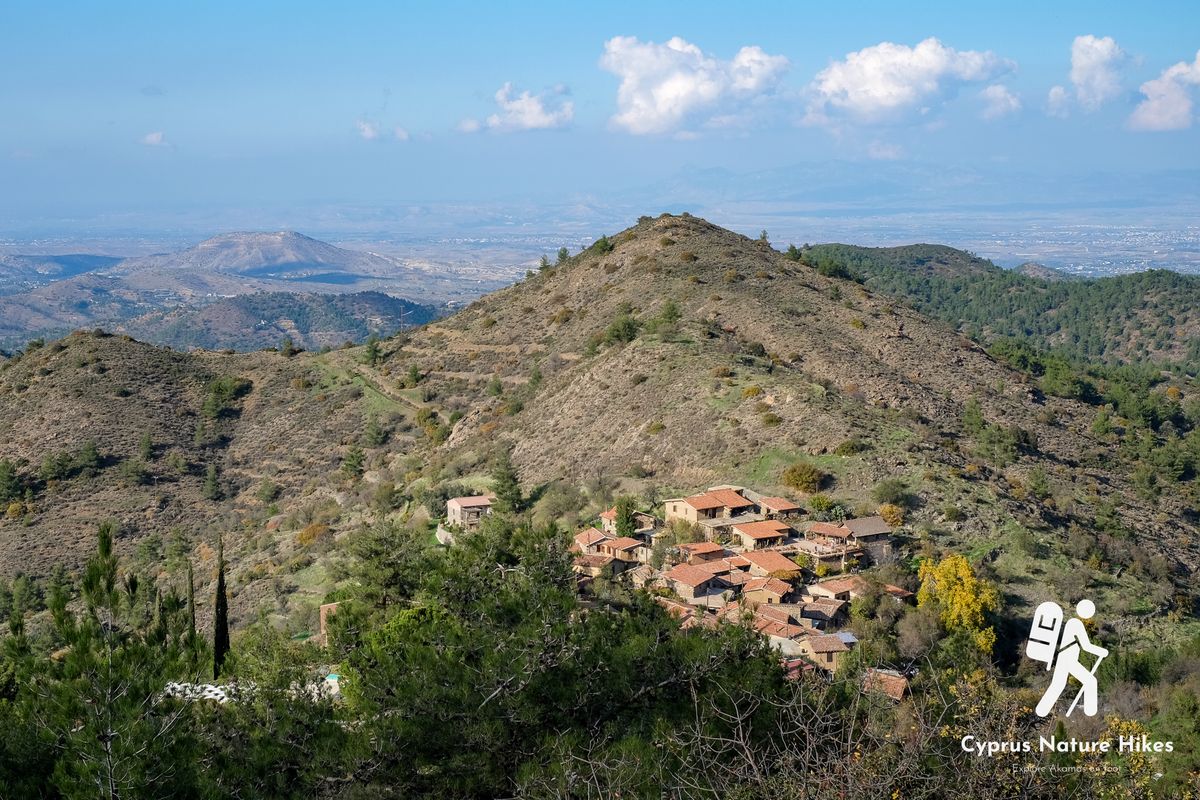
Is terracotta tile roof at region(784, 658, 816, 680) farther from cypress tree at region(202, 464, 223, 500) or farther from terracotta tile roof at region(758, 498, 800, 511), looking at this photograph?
cypress tree at region(202, 464, 223, 500)

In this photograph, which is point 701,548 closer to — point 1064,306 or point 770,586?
point 770,586

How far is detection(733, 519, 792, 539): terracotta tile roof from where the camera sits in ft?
86.2

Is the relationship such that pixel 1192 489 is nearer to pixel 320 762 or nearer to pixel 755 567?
pixel 755 567

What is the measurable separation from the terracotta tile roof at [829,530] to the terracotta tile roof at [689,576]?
3.83 m

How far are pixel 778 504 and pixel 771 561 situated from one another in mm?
4008

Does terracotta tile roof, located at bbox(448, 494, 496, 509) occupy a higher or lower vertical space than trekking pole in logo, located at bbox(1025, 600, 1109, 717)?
lower

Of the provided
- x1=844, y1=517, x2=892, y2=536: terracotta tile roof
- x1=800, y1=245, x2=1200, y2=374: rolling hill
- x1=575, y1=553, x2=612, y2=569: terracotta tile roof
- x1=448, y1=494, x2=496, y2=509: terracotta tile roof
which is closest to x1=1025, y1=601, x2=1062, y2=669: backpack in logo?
x1=844, y1=517, x2=892, y2=536: terracotta tile roof

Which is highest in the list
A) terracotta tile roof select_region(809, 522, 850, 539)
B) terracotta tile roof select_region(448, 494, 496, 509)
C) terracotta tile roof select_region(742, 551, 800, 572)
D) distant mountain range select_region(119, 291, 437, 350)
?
terracotta tile roof select_region(809, 522, 850, 539)

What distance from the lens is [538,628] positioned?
12.8m

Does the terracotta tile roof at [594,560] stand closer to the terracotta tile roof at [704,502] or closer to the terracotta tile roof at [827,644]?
Answer: the terracotta tile roof at [704,502]

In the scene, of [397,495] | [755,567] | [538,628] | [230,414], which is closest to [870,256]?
[230,414]

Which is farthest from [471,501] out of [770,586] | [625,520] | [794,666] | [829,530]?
[794,666]

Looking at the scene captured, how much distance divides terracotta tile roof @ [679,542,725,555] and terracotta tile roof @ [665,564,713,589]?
1190 mm

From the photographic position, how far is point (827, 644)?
20.1m
